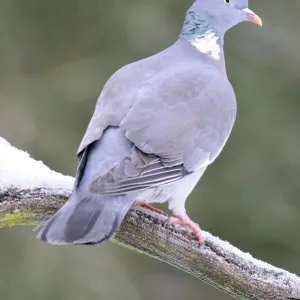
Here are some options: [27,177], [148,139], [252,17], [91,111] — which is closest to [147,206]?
[148,139]

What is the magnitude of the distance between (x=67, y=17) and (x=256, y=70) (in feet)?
4.55

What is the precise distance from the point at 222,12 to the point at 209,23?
9 cm

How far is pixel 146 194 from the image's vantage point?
102 inches

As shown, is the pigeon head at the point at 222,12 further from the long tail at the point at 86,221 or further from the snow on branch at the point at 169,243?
the long tail at the point at 86,221

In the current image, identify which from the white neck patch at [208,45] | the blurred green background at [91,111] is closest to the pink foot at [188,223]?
the white neck patch at [208,45]

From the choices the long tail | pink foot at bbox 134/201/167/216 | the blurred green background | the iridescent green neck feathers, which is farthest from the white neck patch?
the blurred green background

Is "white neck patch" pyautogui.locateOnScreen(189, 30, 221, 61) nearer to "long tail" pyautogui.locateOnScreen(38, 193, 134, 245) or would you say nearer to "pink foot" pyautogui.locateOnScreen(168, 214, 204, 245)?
"pink foot" pyautogui.locateOnScreen(168, 214, 204, 245)

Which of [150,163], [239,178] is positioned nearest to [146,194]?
[150,163]

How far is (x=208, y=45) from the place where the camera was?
327 centimetres

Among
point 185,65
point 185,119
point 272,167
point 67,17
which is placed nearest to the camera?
point 185,119

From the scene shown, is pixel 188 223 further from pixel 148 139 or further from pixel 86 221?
pixel 86 221

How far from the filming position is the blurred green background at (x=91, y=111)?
538cm

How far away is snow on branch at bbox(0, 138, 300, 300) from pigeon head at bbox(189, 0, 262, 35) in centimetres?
106

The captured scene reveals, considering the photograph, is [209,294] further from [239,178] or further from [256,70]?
[256,70]
